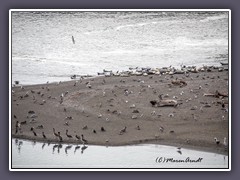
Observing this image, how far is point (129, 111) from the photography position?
6328 mm

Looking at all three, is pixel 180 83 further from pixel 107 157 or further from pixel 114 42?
pixel 107 157

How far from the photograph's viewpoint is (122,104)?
6352mm

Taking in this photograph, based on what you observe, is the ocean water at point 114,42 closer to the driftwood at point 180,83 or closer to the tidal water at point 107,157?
the driftwood at point 180,83

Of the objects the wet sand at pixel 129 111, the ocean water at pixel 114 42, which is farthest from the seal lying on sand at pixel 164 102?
the ocean water at pixel 114 42

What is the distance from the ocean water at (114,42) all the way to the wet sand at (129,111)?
5.7 inches

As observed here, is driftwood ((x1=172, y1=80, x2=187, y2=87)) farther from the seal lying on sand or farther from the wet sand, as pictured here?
the seal lying on sand

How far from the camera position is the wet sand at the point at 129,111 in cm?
625

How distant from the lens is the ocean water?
6301 millimetres

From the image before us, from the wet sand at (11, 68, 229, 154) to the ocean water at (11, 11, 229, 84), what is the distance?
145 mm

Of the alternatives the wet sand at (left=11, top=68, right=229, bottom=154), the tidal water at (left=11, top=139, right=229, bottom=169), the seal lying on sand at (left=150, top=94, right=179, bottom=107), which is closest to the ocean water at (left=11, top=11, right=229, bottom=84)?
the wet sand at (left=11, top=68, right=229, bottom=154)

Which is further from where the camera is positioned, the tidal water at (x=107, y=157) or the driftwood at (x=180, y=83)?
the driftwood at (x=180, y=83)
